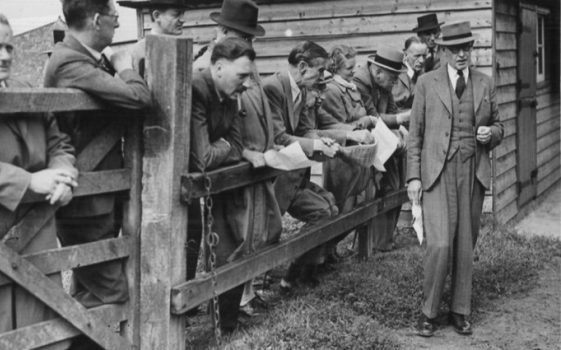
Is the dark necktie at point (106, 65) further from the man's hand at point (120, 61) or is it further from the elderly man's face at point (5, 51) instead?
the elderly man's face at point (5, 51)

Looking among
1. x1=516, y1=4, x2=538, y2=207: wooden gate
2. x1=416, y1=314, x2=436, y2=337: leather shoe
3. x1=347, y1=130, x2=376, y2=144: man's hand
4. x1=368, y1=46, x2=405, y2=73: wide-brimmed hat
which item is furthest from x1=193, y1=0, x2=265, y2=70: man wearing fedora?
A: x1=516, y1=4, x2=538, y2=207: wooden gate

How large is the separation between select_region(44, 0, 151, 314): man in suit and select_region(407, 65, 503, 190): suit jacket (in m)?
2.63

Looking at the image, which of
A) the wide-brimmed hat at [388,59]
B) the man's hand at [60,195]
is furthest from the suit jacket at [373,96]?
the man's hand at [60,195]

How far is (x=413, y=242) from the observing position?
934 centimetres

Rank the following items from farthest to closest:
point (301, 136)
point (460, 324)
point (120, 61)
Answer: point (301, 136)
point (460, 324)
point (120, 61)

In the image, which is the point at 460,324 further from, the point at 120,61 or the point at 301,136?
the point at 120,61

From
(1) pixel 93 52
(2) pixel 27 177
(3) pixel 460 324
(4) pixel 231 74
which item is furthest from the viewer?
(3) pixel 460 324

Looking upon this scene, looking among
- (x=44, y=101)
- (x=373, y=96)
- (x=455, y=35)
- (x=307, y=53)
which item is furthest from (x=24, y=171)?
(x=373, y=96)

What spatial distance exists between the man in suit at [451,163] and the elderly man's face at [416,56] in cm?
294

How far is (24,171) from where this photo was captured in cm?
362

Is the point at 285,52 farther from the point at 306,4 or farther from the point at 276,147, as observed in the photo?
the point at 276,147

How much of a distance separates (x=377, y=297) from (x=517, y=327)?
116 cm

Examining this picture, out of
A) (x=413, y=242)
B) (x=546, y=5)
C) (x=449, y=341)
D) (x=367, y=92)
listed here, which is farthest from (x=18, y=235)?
(x=546, y=5)

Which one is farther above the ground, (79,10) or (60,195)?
(79,10)
